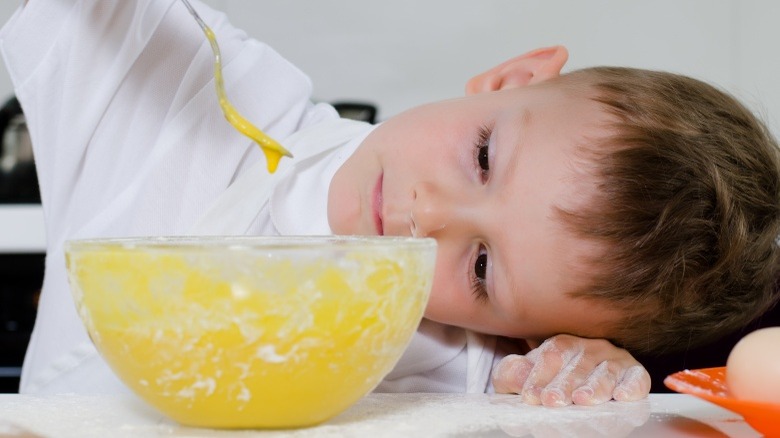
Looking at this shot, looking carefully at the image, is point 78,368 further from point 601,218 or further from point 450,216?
point 601,218

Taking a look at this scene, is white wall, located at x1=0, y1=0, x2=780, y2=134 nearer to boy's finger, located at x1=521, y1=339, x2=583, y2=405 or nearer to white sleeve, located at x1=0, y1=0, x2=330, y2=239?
white sleeve, located at x1=0, y1=0, x2=330, y2=239

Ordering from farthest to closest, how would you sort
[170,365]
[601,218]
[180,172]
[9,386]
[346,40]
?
[346,40], [9,386], [180,172], [601,218], [170,365]

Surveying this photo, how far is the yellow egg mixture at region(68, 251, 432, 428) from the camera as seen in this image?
1.57ft

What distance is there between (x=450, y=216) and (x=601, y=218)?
0.15 m

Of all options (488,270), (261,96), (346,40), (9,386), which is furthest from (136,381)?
(346,40)

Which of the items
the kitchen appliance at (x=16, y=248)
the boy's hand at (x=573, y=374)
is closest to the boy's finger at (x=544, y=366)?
the boy's hand at (x=573, y=374)

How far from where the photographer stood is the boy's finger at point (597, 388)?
68 centimetres

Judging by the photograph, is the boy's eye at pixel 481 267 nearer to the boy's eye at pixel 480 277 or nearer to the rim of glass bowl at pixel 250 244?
the boy's eye at pixel 480 277

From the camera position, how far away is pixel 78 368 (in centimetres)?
101

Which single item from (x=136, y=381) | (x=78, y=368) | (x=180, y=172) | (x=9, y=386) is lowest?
(x=9, y=386)

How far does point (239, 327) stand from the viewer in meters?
0.48

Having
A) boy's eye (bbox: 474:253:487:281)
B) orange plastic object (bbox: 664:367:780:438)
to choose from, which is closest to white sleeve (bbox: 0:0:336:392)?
boy's eye (bbox: 474:253:487:281)

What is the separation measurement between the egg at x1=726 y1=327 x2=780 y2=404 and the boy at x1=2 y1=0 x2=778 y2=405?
144mm

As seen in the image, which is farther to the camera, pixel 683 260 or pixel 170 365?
pixel 683 260
